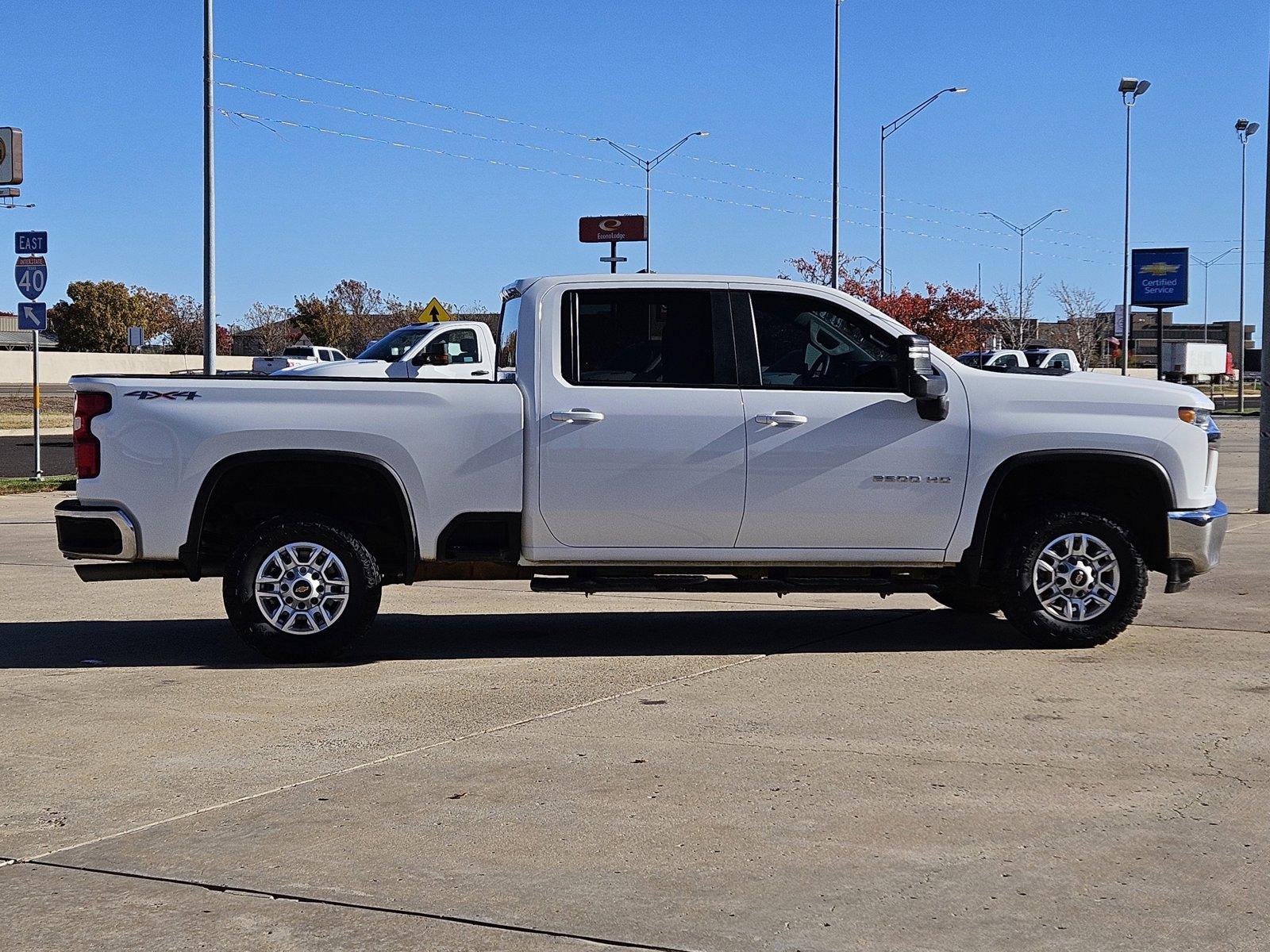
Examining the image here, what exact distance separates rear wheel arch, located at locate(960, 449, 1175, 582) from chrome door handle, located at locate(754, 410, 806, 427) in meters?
1.17

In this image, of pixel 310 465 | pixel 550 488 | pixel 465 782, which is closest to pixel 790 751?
pixel 465 782

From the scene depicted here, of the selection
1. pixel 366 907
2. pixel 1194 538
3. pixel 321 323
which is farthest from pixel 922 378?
pixel 321 323

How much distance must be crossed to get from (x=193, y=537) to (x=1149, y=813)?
5.25 meters

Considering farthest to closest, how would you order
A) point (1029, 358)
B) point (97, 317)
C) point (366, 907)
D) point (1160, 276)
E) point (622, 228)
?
1. point (97, 317)
2. point (1160, 276)
3. point (622, 228)
4. point (1029, 358)
5. point (366, 907)

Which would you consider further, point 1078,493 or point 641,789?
point 1078,493

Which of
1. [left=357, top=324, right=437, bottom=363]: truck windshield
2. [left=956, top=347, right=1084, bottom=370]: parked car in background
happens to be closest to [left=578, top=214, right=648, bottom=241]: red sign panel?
[left=956, top=347, right=1084, bottom=370]: parked car in background

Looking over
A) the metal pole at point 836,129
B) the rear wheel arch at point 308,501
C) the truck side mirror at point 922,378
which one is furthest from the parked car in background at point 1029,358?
the rear wheel arch at point 308,501

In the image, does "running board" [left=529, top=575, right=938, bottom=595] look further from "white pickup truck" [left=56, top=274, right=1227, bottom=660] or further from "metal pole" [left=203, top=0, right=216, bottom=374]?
"metal pole" [left=203, top=0, right=216, bottom=374]

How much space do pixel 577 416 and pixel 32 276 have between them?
16246 mm

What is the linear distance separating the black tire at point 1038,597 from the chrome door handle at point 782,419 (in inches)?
57.2

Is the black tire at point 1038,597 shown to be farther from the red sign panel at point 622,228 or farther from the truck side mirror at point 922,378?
the red sign panel at point 622,228

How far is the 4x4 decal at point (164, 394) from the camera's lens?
8539mm

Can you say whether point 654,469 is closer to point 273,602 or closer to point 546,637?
point 546,637

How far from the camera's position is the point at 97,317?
112 m
